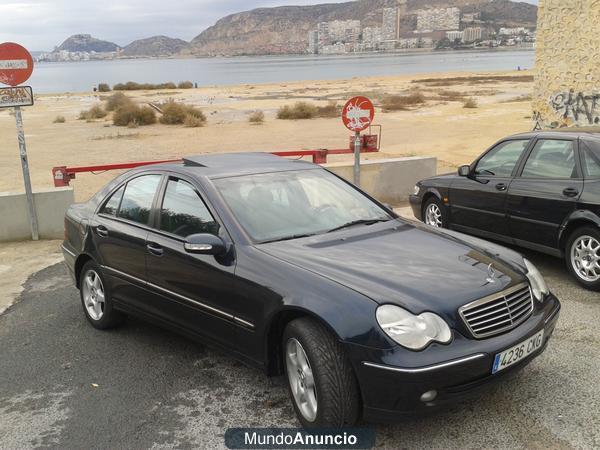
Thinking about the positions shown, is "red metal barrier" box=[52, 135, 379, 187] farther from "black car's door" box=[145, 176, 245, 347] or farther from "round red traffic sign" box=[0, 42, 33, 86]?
"black car's door" box=[145, 176, 245, 347]

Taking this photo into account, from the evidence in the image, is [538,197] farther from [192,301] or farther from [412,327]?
[192,301]

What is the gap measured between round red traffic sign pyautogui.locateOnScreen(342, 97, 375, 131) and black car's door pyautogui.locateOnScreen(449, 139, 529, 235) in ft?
6.66

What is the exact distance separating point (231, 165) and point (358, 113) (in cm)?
484

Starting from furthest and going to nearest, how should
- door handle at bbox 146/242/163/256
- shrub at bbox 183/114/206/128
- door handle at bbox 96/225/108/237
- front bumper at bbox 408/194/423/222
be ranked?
A: shrub at bbox 183/114/206/128, front bumper at bbox 408/194/423/222, door handle at bbox 96/225/108/237, door handle at bbox 146/242/163/256

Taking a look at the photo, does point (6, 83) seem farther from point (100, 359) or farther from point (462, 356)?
point (462, 356)

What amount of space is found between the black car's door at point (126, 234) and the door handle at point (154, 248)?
3.2 inches

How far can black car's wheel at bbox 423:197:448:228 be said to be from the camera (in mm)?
8234

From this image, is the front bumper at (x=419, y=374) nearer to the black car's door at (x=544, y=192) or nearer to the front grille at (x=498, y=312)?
the front grille at (x=498, y=312)

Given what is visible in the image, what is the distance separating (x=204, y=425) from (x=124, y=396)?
0.76m

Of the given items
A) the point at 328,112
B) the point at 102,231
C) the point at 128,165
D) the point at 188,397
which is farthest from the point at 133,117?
the point at 188,397

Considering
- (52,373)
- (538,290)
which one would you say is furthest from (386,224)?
(52,373)

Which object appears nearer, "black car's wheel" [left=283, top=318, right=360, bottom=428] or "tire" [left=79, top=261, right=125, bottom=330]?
"black car's wheel" [left=283, top=318, right=360, bottom=428]

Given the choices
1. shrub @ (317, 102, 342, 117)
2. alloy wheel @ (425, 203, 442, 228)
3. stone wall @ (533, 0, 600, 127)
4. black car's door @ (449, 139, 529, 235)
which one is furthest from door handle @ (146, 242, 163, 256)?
shrub @ (317, 102, 342, 117)

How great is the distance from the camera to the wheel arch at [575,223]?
19.6 feet
